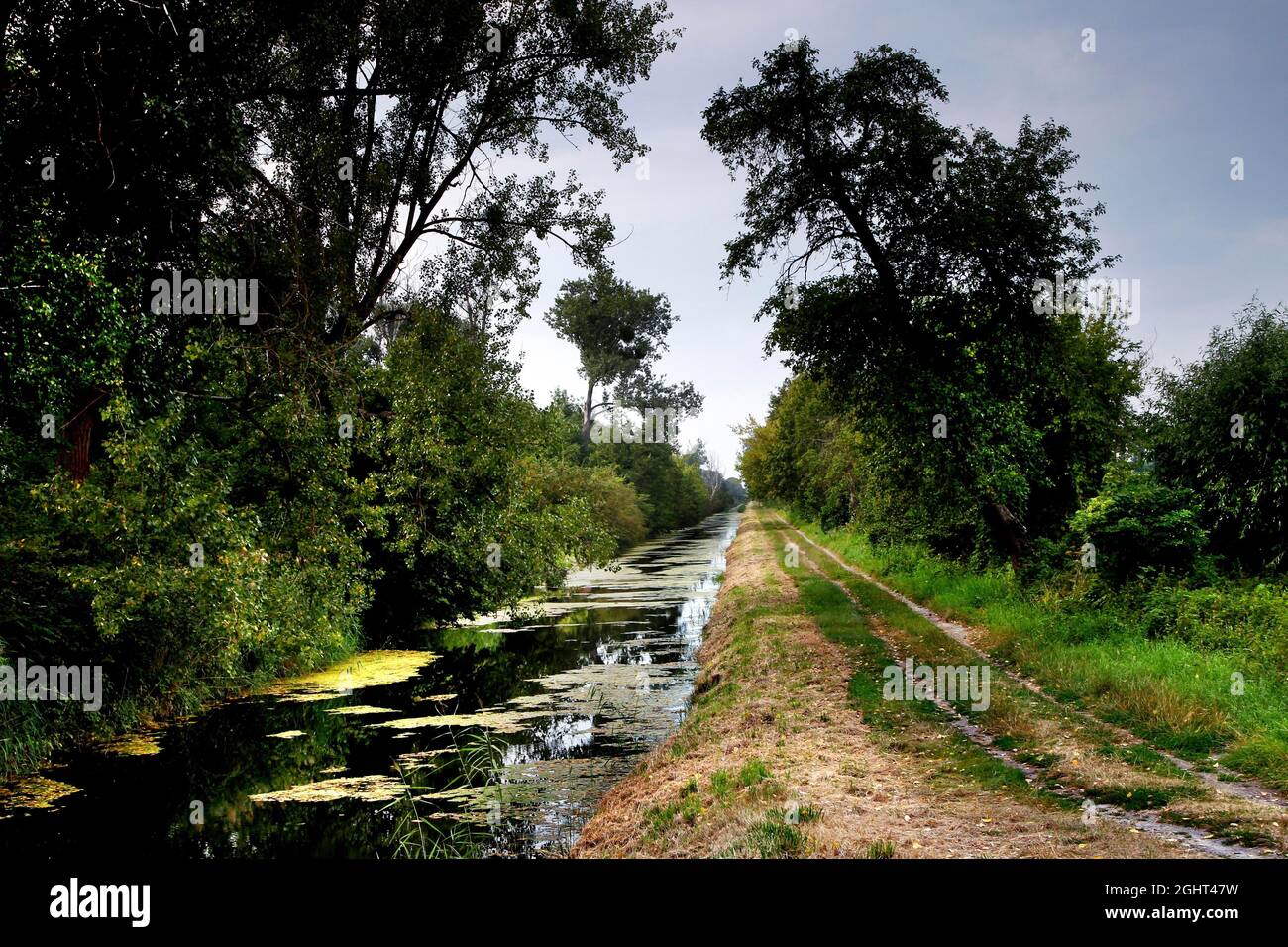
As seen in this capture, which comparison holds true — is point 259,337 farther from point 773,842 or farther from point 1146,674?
point 1146,674

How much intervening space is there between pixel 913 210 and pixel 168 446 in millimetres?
16740

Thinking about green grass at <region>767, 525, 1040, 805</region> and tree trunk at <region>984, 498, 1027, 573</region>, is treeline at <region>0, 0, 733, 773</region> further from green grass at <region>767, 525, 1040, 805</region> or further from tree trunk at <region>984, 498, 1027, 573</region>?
tree trunk at <region>984, 498, 1027, 573</region>

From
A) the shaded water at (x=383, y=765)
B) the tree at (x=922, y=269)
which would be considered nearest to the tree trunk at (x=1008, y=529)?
the tree at (x=922, y=269)

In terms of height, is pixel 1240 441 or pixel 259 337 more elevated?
pixel 259 337

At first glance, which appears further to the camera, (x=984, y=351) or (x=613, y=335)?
(x=613, y=335)

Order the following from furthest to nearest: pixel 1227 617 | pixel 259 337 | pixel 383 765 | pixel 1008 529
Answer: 1. pixel 1008 529
2. pixel 259 337
3. pixel 383 765
4. pixel 1227 617

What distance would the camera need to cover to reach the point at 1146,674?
9.90 m

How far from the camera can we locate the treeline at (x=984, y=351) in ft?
46.8

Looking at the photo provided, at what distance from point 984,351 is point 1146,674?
380 inches

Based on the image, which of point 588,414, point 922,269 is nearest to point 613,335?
point 588,414

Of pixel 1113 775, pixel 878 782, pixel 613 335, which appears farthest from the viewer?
pixel 613 335

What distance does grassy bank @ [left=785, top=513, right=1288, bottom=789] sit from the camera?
25.8 ft

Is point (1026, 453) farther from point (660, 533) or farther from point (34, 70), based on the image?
point (660, 533)

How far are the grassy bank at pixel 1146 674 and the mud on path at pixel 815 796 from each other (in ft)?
7.06
